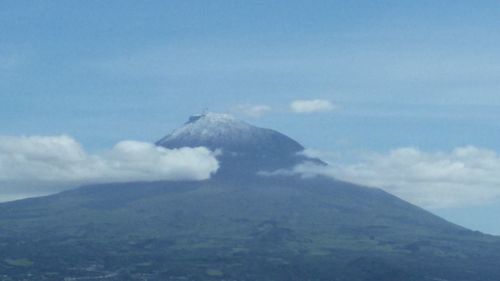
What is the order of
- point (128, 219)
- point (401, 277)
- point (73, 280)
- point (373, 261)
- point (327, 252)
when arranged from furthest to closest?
point (128, 219)
point (327, 252)
point (373, 261)
point (401, 277)
point (73, 280)

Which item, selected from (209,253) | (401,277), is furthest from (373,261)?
(209,253)

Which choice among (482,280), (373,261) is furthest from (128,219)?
(482,280)

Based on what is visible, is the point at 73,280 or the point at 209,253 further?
the point at 209,253

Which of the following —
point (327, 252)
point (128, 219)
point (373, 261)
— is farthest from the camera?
point (128, 219)

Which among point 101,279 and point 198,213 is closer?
point 101,279

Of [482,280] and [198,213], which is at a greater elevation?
[198,213]

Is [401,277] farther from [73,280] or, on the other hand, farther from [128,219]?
[128,219]

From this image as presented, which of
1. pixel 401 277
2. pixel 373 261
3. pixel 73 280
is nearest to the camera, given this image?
pixel 73 280

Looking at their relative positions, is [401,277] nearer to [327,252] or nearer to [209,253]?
[327,252]

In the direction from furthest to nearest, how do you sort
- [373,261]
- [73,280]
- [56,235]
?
[56,235], [373,261], [73,280]
